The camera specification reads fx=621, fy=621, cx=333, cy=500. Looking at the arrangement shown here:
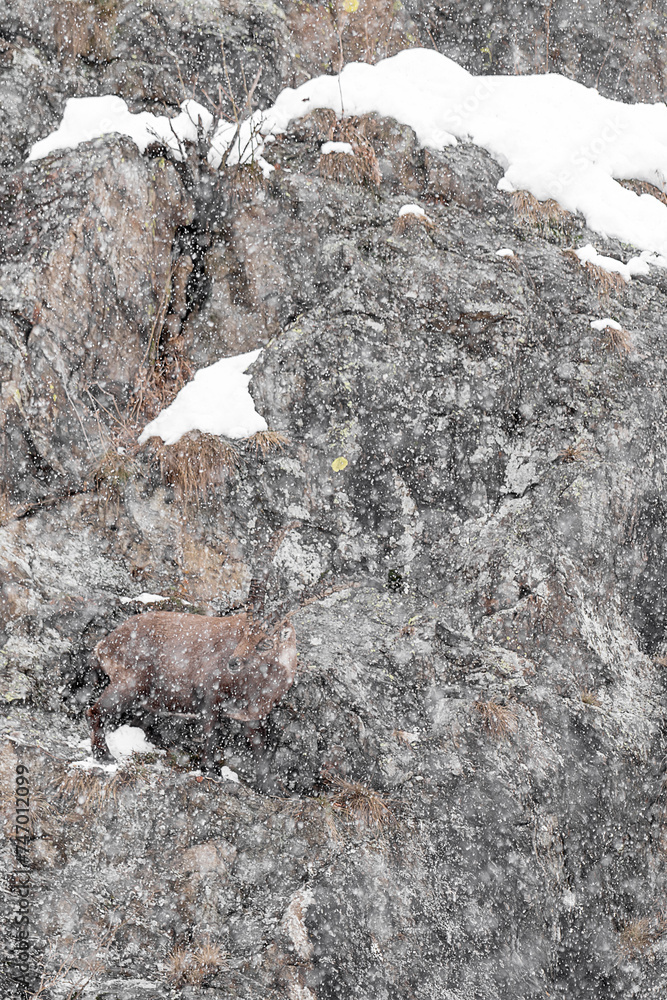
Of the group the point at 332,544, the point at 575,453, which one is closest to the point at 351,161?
the point at 575,453

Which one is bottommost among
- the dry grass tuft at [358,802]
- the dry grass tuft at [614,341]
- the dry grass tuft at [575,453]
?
the dry grass tuft at [358,802]

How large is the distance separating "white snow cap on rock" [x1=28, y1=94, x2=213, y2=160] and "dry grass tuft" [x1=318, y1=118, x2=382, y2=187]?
3.54 feet

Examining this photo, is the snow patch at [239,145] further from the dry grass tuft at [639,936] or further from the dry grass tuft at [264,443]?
the dry grass tuft at [639,936]

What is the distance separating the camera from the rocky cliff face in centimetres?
458

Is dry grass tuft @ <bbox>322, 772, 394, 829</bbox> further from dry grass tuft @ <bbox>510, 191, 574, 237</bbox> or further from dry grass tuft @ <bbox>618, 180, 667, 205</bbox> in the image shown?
dry grass tuft @ <bbox>618, 180, 667, 205</bbox>

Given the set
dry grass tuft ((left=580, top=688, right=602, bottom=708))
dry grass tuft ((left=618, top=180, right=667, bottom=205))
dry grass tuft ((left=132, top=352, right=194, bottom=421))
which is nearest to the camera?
dry grass tuft ((left=580, top=688, right=602, bottom=708))

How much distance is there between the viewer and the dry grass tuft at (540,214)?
5656mm

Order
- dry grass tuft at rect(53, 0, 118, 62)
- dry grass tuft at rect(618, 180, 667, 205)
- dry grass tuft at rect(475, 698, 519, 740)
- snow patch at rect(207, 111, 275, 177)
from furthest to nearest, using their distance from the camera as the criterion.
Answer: dry grass tuft at rect(618, 180, 667, 205) < dry grass tuft at rect(53, 0, 118, 62) < snow patch at rect(207, 111, 275, 177) < dry grass tuft at rect(475, 698, 519, 740)

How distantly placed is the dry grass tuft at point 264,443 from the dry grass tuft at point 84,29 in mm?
3680

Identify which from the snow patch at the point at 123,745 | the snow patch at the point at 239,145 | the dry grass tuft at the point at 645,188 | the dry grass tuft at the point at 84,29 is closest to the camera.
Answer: the snow patch at the point at 123,745

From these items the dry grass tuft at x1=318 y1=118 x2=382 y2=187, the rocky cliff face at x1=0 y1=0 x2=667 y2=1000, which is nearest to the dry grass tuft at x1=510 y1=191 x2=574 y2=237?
the rocky cliff face at x1=0 y1=0 x2=667 y2=1000

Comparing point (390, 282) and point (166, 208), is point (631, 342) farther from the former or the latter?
point (166, 208)

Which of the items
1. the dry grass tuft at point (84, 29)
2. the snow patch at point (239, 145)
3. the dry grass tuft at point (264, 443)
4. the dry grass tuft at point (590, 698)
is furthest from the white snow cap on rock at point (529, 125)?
the dry grass tuft at point (590, 698)

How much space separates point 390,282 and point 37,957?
5.72 m
